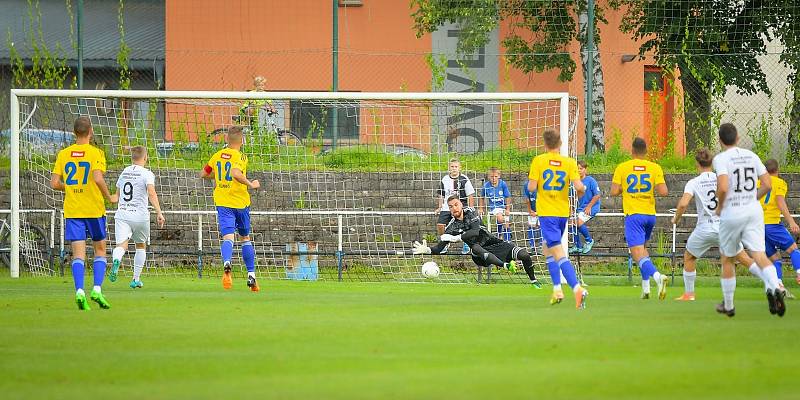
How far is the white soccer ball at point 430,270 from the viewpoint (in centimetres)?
1997

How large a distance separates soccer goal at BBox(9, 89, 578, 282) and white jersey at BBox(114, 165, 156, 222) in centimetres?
293

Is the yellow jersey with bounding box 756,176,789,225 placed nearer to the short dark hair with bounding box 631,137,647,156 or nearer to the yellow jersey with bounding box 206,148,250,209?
the short dark hair with bounding box 631,137,647,156

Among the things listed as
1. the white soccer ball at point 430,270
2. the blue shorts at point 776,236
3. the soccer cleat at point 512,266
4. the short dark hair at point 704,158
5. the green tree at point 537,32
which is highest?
the green tree at point 537,32

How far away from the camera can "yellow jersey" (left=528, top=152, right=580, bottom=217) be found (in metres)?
13.5

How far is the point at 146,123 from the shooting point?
72.6 ft

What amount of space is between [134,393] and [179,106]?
15.5 meters

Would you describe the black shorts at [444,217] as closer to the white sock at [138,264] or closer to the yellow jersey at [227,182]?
the yellow jersey at [227,182]

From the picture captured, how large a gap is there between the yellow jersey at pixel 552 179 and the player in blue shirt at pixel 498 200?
6.99 metres

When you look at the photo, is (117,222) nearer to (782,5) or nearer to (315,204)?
(315,204)

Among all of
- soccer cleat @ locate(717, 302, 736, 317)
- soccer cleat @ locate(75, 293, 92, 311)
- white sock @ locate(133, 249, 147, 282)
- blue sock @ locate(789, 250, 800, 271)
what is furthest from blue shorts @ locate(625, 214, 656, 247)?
white sock @ locate(133, 249, 147, 282)

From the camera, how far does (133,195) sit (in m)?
17.7

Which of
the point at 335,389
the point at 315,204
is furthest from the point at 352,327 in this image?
the point at 315,204

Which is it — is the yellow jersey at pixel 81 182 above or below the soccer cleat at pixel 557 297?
above

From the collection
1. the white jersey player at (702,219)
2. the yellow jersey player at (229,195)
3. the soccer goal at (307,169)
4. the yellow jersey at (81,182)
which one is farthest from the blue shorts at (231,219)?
the white jersey player at (702,219)
